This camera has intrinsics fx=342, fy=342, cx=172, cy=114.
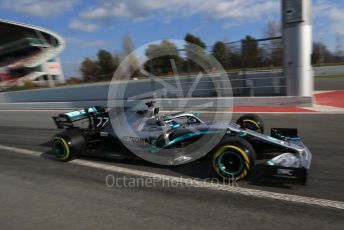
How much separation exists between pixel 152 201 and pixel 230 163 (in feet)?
3.79

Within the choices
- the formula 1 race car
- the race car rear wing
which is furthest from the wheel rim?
the race car rear wing

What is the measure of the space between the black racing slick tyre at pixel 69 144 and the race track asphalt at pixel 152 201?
193 mm

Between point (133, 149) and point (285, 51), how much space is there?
793 cm

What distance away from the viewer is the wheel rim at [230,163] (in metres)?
4.43

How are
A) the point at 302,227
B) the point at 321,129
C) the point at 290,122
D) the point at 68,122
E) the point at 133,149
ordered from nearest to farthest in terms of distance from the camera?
the point at 302,227 < the point at 133,149 < the point at 68,122 < the point at 321,129 < the point at 290,122

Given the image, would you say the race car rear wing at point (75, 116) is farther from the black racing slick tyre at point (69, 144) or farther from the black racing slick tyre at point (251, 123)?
the black racing slick tyre at point (251, 123)

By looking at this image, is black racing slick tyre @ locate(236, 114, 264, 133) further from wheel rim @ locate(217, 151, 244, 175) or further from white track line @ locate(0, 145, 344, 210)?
white track line @ locate(0, 145, 344, 210)

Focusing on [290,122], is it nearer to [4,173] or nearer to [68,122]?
[68,122]

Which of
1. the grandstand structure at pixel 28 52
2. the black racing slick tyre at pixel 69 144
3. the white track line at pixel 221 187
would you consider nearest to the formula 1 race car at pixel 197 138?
the black racing slick tyre at pixel 69 144

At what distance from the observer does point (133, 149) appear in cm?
553

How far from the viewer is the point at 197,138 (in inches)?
198

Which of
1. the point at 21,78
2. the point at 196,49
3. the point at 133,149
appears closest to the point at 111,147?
the point at 133,149

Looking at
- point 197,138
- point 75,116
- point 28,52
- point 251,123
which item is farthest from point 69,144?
point 28,52

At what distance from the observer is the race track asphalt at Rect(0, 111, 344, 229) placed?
3557mm
